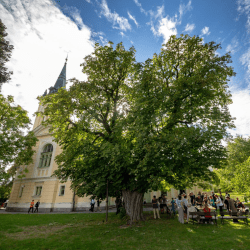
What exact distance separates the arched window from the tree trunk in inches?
749

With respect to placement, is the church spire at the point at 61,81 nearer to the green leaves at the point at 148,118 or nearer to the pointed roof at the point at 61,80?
the pointed roof at the point at 61,80

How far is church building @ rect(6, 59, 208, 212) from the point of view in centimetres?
2298

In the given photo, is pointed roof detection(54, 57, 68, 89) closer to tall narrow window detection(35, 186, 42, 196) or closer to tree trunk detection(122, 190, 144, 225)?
tall narrow window detection(35, 186, 42, 196)

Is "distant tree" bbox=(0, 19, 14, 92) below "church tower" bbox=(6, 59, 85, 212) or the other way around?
the other way around

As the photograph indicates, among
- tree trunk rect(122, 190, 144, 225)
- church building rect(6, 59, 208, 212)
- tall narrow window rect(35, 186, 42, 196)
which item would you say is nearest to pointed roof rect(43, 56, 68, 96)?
church building rect(6, 59, 208, 212)

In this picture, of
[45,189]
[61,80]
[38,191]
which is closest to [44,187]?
[45,189]

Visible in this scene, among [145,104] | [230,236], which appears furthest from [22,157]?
[230,236]

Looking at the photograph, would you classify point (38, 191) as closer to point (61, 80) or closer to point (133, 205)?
point (133, 205)

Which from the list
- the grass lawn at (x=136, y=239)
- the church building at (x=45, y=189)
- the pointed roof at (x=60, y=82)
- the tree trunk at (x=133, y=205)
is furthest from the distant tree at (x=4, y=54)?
the pointed roof at (x=60, y=82)

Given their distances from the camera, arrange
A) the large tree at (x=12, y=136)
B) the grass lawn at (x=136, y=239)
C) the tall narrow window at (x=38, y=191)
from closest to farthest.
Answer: the grass lawn at (x=136, y=239)
the large tree at (x=12, y=136)
the tall narrow window at (x=38, y=191)

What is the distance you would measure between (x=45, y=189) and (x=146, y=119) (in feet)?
69.6

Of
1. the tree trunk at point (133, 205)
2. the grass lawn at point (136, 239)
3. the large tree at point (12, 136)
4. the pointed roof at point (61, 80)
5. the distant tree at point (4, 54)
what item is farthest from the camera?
the pointed roof at point (61, 80)

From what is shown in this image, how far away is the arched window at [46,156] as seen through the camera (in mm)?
27062

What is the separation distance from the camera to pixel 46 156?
27.6m
